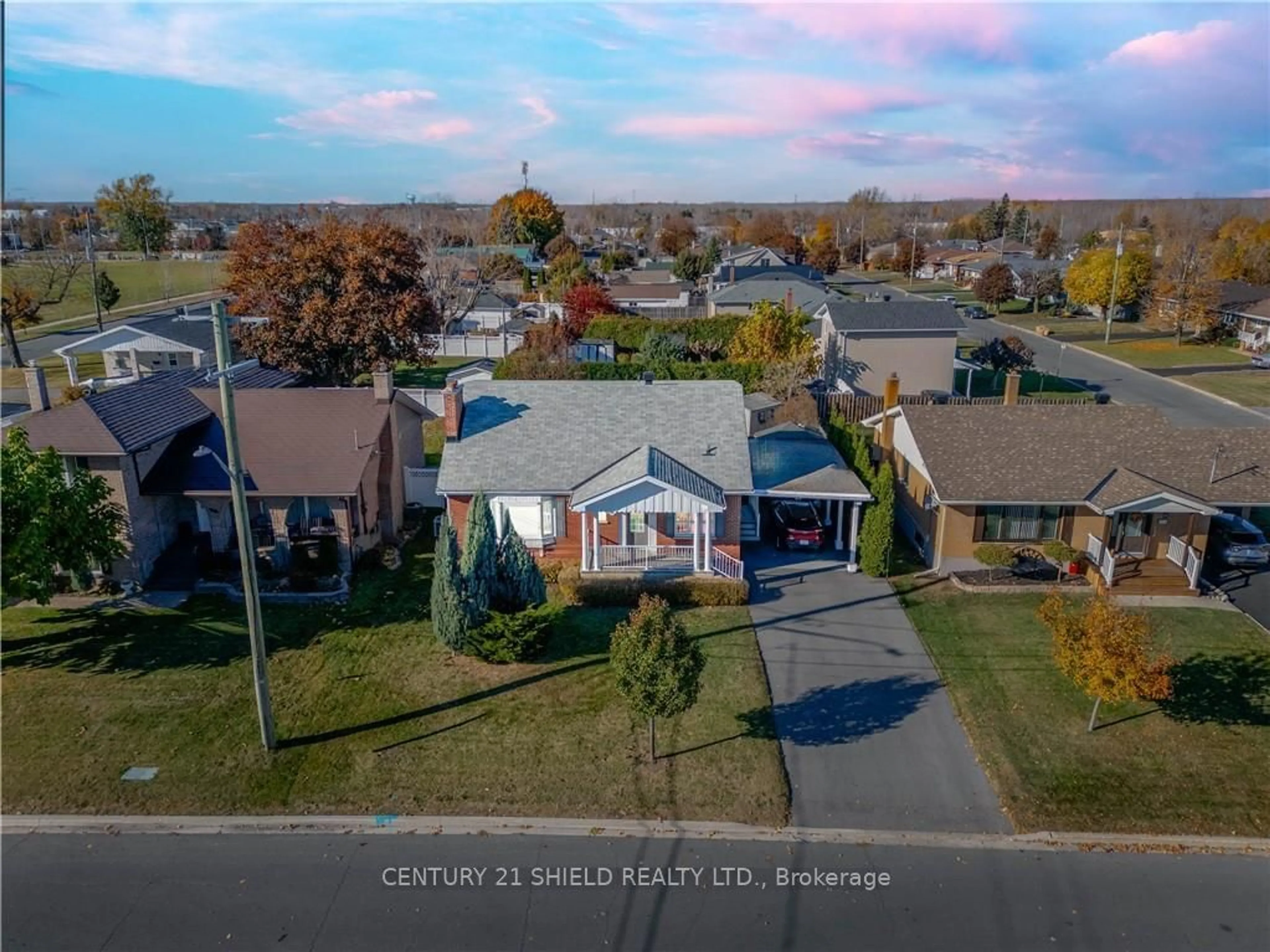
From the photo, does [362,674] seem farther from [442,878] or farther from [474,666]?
[442,878]

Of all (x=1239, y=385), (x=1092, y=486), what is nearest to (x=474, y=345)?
(x=1092, y=486)

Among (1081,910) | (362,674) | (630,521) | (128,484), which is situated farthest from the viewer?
(630,521)

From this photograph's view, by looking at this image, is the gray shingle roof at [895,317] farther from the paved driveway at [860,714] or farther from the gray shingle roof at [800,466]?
the paved driveway at [860,714]

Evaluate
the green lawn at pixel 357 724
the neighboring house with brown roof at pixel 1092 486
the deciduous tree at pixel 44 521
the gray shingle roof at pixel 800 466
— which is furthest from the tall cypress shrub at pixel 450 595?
the neighboring house with brown roof at pixel 1092 486

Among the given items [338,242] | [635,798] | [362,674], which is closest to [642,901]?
[635,798]

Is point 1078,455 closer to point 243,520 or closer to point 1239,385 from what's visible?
point 243,520

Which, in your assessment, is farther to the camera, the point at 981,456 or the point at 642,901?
the point at 981,456
